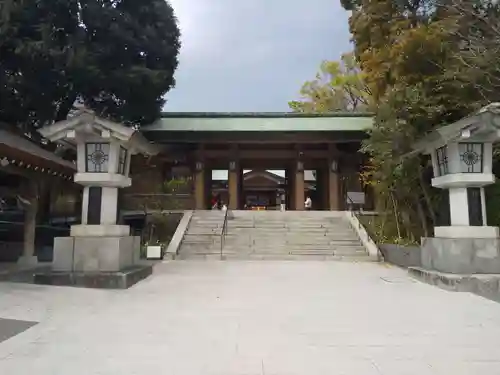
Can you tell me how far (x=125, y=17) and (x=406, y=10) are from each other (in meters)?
9.73

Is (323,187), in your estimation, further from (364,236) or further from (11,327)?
(11,327)

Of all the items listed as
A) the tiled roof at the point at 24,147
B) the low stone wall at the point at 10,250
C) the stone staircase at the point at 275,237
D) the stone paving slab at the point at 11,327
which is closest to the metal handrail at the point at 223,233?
the stone staircase at the point at 275,237

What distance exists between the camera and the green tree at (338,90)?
2977 centimetres

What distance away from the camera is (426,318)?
5.95 m

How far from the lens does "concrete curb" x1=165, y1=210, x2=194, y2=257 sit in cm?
1445

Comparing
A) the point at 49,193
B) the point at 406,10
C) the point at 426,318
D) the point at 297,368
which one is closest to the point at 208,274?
the point at 426,318

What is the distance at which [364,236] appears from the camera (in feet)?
51.3

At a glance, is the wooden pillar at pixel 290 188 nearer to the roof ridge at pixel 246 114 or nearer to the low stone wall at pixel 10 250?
the roof ridge at pixel 246 114

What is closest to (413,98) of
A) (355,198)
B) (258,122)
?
(355,198)

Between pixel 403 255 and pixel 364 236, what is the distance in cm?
268

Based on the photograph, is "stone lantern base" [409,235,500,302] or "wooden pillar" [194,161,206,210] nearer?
"stone lantern base" [409,235,500,302]

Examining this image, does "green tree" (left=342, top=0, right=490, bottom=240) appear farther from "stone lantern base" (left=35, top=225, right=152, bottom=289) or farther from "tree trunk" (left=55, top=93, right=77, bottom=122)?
"tree trunk" (left=55, top=93, right=77, bottom=122)

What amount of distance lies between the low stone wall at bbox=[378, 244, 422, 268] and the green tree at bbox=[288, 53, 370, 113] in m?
17.2

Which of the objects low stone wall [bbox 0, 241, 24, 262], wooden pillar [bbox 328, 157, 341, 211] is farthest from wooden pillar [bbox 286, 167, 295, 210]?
low stone wall [bbox 0, 241, 24, 262]
